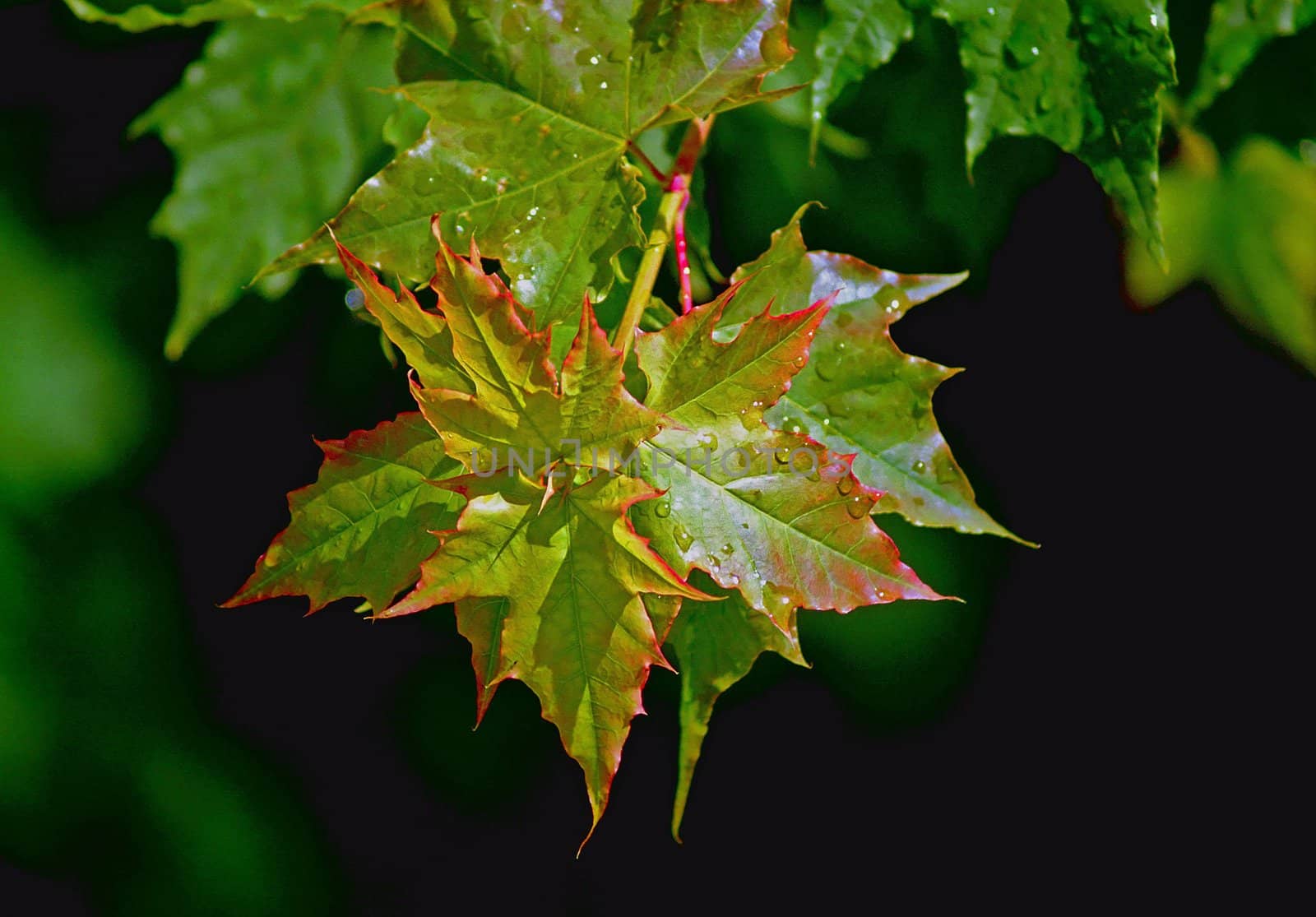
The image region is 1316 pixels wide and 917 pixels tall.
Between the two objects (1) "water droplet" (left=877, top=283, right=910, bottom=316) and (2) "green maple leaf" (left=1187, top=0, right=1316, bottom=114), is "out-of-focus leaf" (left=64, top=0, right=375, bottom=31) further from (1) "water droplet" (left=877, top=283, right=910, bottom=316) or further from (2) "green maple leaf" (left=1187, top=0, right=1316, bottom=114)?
(2) "green maple leaf" (left=1187, top=0, right=1316, bottom=114)

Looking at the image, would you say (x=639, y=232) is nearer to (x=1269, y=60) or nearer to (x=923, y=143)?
(x=923, y=143)

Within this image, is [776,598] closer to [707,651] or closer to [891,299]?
[707,651]

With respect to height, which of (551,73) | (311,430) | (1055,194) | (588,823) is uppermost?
(551,73)

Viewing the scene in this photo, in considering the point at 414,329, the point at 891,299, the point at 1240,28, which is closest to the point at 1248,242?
the point at 1240,28

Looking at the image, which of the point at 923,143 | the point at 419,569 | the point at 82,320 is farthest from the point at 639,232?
the point at 82,320

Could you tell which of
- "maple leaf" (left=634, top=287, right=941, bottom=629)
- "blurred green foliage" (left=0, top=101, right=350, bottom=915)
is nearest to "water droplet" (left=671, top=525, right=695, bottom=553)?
"maple leaf" (left=634, top=287, right=941, bottom=629)

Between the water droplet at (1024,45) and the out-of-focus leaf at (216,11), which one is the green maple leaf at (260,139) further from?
the water droplet at (1024,45)
